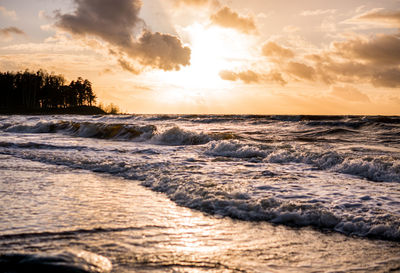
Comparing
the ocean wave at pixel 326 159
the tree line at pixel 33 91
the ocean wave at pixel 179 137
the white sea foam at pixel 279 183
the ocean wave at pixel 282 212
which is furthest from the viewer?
the tree line at pixel 33 91

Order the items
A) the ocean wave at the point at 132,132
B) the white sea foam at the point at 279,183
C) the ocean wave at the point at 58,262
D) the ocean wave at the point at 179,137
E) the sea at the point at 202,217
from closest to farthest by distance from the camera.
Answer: the ocean wave at the point at 58,262 < the sea at the point at 202,217 < the white sea foam at the point at 279,183 < the ocean wave at the point at 179,137 < the ocean wave at the point at 132,132

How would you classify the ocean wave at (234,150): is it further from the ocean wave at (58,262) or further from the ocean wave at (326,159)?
the ocean wave at (58,262)

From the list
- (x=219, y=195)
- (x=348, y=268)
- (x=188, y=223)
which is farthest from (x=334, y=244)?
(x=219, y=195)

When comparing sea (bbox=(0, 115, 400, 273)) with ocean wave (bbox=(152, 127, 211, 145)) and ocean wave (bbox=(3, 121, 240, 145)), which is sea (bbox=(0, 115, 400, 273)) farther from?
ocean wave (bbox=(3, 121, 240, 145))

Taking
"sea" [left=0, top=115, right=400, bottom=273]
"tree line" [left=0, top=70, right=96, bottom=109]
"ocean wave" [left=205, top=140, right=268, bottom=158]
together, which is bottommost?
"sea" [left=0, top=115, right=400, bottom=273]

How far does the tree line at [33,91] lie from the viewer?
93688 mm

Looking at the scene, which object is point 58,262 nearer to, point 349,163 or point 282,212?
point 282,212

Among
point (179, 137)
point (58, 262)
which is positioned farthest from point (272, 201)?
point (179, 137)

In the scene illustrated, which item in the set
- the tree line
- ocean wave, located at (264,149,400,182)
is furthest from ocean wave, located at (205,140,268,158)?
the tree line

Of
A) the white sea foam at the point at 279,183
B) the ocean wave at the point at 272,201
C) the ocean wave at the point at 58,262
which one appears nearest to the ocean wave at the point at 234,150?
the white sea foam at the point at 279,183

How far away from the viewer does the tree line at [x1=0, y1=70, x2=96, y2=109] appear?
93688 mm

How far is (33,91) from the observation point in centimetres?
9406

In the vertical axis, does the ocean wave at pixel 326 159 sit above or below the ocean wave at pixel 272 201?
above

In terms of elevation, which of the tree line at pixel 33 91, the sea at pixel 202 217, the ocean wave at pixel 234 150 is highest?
the tree line at pixel 33 91
